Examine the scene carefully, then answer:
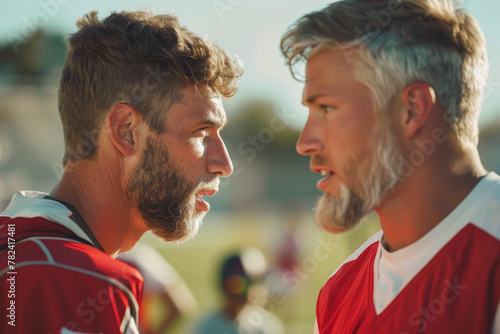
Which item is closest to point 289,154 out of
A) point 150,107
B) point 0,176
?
point 0,176

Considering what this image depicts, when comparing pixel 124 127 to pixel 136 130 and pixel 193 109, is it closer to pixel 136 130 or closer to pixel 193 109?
pixel 136 130

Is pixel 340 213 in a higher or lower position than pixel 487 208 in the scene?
lower

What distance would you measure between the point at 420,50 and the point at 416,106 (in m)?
0.24

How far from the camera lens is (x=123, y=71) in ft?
9.80

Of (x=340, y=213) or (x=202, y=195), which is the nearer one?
(x=340, y=213)

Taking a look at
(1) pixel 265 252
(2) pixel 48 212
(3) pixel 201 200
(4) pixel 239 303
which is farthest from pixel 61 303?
(1) pixel 265 252

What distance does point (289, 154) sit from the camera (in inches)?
1892

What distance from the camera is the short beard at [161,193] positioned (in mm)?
2979

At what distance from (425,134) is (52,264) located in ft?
5.31

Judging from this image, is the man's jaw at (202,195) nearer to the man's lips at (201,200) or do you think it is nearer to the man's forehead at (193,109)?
the man's lips at (201,200)

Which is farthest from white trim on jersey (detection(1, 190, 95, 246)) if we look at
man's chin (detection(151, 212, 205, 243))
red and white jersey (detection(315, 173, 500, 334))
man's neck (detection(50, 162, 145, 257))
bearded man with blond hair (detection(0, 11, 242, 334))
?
red and white jersey (detection(315, 173, 500, 334))

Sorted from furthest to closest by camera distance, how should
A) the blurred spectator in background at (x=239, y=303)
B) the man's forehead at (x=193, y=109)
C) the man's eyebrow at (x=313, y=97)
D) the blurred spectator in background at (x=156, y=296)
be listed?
the blurred spectator in background at (x=156, y=296)
the blurred spectator in background at (x=239, y=303)
the man's forehead at (x=193, y=109)
the man's eyebrow at (x=313, y=97)

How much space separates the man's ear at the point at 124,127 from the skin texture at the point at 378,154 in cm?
97

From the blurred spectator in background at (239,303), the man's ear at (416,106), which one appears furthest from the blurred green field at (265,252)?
the man's ear at (416,106)
